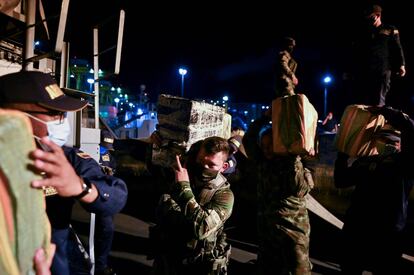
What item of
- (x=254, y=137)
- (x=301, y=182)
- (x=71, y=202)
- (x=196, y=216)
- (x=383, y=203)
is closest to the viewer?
(x=71, y=202)

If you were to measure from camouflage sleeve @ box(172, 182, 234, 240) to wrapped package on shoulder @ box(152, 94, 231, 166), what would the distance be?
3.02 feet

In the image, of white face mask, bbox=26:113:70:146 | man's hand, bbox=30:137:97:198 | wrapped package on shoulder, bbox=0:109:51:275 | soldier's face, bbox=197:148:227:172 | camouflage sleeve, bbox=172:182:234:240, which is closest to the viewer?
wrapped package on shoulder, bbox=0:109:51:275

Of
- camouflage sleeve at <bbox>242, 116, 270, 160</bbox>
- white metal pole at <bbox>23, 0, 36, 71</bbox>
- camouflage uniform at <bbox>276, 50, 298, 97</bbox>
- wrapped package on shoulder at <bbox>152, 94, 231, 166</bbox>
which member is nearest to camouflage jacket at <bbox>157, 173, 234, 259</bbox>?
wrapped package on shoulder at <bbox>152, 94, 231, 166</bbox>

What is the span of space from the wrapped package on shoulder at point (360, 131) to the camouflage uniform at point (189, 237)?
1663mm

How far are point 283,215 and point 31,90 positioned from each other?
2.83 meters

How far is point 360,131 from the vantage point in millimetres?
3547

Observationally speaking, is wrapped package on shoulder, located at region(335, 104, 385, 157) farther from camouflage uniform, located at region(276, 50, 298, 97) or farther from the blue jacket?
the blue jacket

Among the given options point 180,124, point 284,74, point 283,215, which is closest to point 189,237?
Answer: point 180,124

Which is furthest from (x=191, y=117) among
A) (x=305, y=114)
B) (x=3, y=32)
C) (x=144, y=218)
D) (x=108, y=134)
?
(x=144, y=218)

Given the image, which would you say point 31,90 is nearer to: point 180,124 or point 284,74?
point 180,124

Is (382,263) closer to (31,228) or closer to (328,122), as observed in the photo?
(31,228)

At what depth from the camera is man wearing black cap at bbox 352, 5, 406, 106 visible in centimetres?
525

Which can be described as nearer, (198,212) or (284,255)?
(198,212)

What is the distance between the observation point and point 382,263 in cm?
342
